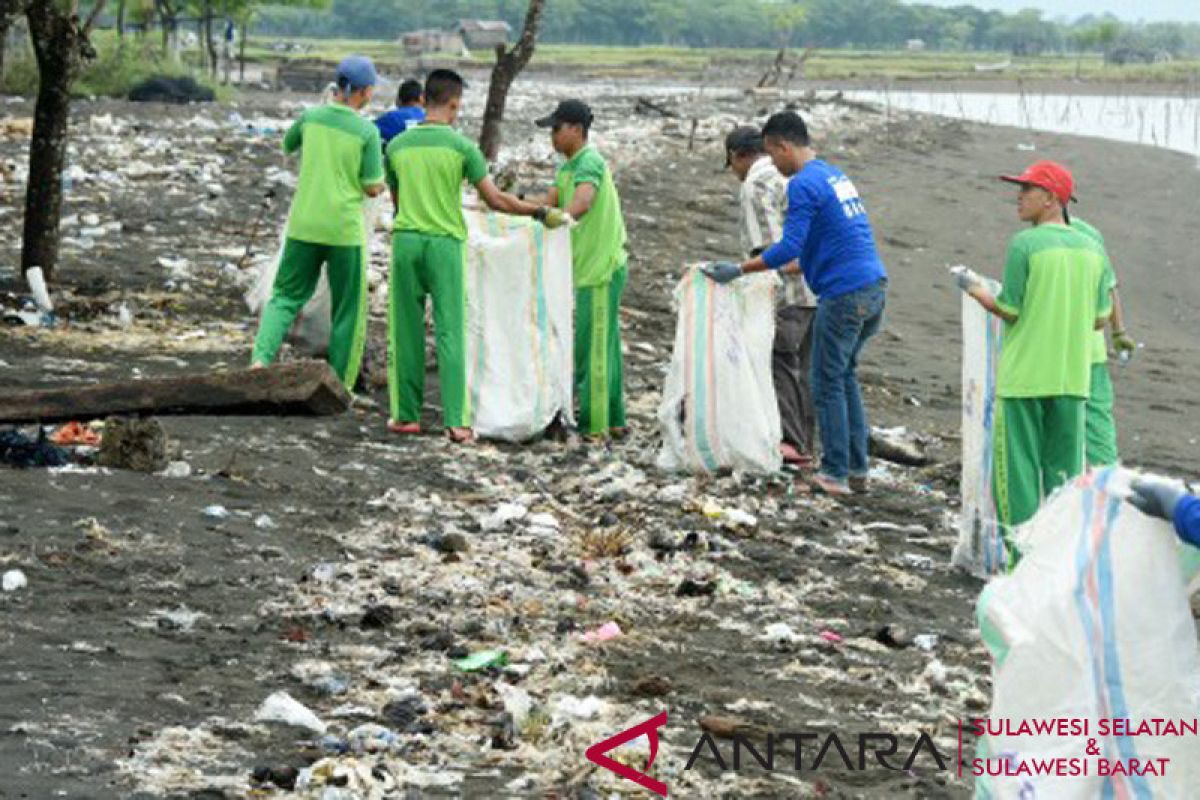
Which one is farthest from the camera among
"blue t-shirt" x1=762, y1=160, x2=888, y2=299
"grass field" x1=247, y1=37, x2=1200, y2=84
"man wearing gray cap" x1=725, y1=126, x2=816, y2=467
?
"grass field" x1=247, y1=37, x2=1200, y2=84

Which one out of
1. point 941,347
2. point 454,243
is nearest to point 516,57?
point 941,347

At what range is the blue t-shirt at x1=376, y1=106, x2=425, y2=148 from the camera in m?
11.7

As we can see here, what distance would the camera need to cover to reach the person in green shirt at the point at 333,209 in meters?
9.98

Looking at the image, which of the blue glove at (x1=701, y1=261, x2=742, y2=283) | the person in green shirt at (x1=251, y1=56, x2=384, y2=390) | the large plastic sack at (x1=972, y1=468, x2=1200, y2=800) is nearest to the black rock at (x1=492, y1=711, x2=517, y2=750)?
the large plastic sack at (x1=972, y1=468, x2=1200, y2=800)

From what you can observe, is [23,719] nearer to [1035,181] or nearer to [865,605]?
[865,605]

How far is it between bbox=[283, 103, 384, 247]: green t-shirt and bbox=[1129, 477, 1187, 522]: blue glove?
6147mm

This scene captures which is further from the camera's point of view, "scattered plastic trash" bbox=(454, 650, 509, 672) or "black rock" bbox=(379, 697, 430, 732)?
"scattered plastic trash" bbox=(454, 650, 509, 672)

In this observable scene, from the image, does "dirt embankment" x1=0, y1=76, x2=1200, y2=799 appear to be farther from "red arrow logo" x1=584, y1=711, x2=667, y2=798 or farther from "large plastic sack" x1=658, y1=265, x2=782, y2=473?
"large plastic sack" x1=658, y1=265, x2=782, y2=473

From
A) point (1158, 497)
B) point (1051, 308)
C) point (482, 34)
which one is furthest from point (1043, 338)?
point (482, 34)

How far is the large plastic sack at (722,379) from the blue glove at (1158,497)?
16.7 ft

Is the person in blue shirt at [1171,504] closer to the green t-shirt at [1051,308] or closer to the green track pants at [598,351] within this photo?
the green t-shirt at [1051,308]

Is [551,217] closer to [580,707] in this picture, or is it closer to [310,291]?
[310,291]

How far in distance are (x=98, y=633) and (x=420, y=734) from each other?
4.05 ft

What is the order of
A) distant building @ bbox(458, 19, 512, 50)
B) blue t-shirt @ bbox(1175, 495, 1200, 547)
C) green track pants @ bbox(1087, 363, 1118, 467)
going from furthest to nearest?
distant building @ bbox(458, 19, 512, 50), green track pants @ bbox(1087, 363, 1118, 467), blue t-shirt @ bbox(1175, 495, 1200, 547)
